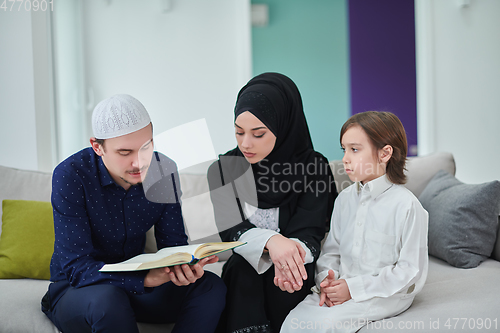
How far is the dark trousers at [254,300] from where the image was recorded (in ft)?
3.76

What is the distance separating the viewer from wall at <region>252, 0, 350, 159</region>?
3783 millimetres

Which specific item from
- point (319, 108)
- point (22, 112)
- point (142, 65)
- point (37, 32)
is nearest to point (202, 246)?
point (22, 112)

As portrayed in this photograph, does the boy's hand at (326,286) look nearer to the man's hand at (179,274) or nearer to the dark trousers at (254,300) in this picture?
the dark trousers at (254,300)

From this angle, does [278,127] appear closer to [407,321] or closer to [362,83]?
[407,321]

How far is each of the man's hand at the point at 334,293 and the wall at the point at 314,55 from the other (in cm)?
282

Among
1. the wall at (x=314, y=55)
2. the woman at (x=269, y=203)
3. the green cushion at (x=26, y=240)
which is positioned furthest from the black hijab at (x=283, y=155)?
the wall at (x=314, y=55)

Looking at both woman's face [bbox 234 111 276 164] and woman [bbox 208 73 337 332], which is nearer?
woman [bbox 208 73 337 332]

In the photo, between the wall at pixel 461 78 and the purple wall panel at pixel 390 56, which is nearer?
the wall at pixel 461 78

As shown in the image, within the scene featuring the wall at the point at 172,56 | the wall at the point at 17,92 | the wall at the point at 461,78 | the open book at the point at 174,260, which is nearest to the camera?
the open book at the point at 174,260

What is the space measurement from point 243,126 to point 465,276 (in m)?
0.99

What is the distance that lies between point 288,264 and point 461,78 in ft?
8.26

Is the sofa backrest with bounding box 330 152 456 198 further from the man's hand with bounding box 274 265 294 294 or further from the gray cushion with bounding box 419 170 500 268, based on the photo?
the man's hand with bounding box 274 265 294 294

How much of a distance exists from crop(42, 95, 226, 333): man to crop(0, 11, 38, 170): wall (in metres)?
1.18

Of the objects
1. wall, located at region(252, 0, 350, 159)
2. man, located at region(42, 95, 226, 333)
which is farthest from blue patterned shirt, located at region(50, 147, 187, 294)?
wall, located at region(252, 0, 350, 159)
